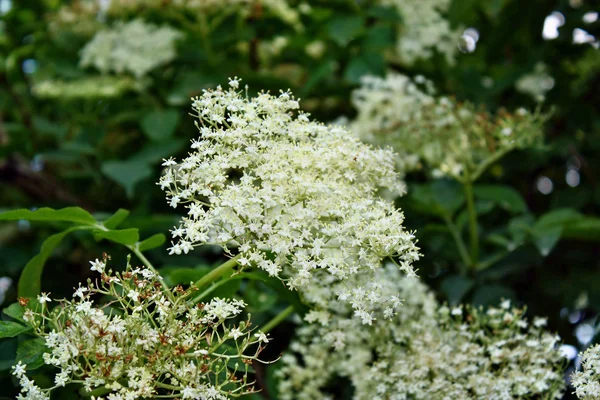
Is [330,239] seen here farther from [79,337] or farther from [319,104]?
[319,104]

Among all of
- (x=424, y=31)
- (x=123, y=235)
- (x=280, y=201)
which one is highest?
(x=424, y=31)

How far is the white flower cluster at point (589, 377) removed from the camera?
1276 mm

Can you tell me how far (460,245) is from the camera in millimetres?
2447

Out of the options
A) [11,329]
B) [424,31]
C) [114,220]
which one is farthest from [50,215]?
[424,31]

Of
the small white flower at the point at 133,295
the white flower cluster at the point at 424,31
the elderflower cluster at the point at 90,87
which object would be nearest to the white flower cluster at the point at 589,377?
the small white flower at the point at 133,295

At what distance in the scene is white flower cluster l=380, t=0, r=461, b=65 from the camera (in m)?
3.10

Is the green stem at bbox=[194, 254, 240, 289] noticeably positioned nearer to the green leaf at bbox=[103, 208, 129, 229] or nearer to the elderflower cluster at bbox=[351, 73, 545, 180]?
the green leaf at bbox=[103, 208, 129, 229]

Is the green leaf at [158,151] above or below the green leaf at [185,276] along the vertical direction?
above

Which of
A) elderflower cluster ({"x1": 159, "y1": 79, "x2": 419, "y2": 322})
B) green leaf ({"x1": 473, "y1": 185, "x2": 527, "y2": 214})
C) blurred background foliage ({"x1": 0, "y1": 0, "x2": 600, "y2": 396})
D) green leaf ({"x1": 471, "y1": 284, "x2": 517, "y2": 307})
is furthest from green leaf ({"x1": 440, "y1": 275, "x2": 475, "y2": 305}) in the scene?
elderflower cluster ({"x1": 159, "y1": 79, "x2": 419, "y2": 322})

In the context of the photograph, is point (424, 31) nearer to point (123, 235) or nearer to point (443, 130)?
point (443, 130)

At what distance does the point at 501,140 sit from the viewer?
2375 millimetres

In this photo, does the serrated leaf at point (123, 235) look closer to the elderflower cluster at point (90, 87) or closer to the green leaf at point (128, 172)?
the green leaf at point (128, 172)

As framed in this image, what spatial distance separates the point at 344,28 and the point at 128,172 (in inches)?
41.1

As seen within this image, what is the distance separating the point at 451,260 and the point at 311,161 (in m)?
1.28
